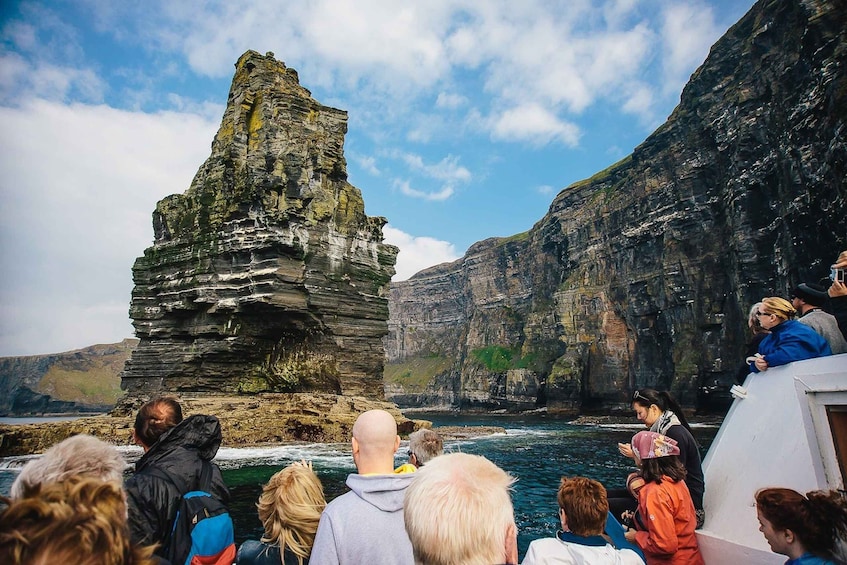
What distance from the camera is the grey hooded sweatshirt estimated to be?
2.58 meters

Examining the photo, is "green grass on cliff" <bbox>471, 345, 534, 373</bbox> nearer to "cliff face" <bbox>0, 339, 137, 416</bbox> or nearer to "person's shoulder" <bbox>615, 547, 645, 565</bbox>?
"person's shoulder" <bbox>615, 547, 645, 565</bbox>

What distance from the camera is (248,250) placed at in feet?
116

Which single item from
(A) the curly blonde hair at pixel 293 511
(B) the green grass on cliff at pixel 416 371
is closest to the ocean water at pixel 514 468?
(A) the curly blonde hair at pixel 293 511

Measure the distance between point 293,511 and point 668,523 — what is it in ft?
9.48

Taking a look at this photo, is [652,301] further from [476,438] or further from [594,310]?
[476,438]

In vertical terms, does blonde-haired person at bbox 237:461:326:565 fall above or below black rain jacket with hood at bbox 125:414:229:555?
below

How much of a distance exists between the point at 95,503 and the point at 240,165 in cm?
4048

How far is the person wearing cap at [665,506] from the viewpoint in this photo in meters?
3.84

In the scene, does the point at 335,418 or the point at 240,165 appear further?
the point at 240,165

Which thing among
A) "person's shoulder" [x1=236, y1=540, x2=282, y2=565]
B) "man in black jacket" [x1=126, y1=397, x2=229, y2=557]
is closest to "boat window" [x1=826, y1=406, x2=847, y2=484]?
"person's shoulder" [x1=236, y1=540, x2=282, y2=565]

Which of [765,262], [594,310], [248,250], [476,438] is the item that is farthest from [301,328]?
[594,310]

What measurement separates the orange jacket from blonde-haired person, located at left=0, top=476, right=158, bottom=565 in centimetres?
366

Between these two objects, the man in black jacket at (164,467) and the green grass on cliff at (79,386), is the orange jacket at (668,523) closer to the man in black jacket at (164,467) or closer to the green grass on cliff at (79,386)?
the man in black jacket at (164,467)

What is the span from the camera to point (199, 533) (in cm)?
324
